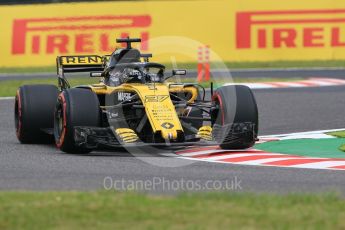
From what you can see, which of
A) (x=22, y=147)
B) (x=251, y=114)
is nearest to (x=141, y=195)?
(x=251, y=114)

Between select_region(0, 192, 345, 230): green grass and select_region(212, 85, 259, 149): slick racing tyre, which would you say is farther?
select_region(212, 85, 259, 149): slick racing tyre

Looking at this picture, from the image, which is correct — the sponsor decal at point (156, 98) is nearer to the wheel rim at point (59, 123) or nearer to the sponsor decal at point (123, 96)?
the sponsor decal at point (123, 96)

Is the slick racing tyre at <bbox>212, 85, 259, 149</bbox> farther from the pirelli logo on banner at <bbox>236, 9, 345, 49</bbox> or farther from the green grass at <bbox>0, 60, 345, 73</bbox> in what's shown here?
the green grass at <bbox>0, 60, 345, 73</bbox>

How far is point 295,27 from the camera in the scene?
90.1ft

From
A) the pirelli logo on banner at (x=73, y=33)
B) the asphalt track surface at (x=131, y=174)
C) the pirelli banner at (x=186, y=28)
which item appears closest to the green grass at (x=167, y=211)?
the asphalt track surface at (x=131, y=174)

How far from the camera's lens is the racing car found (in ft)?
38.5

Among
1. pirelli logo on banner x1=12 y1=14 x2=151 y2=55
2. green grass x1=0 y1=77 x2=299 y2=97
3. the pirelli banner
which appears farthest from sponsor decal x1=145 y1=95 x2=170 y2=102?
pirelli logo on banner x1=12 y1=14 x2=151 y2=55

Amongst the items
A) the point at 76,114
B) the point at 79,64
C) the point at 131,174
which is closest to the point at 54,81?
the point at 79,64

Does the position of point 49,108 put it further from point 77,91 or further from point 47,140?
point 77,91

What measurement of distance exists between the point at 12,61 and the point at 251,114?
54.9ft

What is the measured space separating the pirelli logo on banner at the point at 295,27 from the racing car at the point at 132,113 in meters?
14.2

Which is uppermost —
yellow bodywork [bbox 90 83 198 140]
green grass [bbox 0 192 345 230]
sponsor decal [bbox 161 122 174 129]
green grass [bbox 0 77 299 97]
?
yellow bodywork [bbox 90 83 198 140]

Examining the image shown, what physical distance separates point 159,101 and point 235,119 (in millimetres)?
954

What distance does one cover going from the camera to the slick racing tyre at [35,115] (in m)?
13.4
